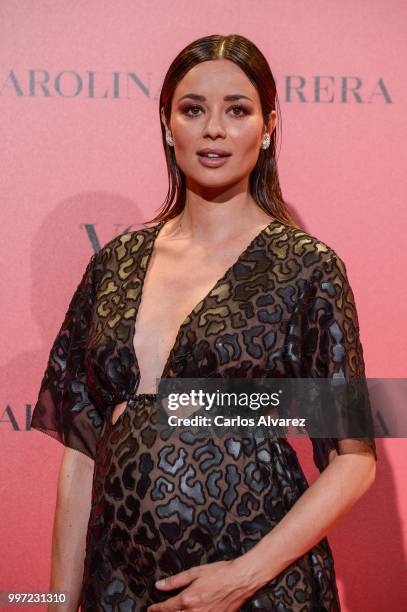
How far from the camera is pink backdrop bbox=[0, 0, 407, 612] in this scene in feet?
7.22

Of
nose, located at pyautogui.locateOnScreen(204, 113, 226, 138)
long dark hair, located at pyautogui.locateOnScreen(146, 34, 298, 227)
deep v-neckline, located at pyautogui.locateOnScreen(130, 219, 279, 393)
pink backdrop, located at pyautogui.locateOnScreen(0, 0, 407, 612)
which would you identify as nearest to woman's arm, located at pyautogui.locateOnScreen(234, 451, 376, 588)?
deep v-neckline, located at pyautogui.locateOnScreen(130, 219, 279, 393)

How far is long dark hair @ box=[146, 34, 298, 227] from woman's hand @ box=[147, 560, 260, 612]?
59cm

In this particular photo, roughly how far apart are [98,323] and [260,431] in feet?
1.04

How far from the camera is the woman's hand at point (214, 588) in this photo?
1476 millimetres

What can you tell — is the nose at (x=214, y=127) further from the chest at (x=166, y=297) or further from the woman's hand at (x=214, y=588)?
the woman's hand at (x=214, y=588)

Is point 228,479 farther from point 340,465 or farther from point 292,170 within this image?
point 292,170

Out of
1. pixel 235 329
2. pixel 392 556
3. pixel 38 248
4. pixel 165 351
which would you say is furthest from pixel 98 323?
pixel 392 556

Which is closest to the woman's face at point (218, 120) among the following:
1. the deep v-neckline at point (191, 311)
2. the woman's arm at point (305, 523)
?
the deep v-neckline at point (191, 311)

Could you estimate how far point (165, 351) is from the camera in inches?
62.9

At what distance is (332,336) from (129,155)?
2.78ft

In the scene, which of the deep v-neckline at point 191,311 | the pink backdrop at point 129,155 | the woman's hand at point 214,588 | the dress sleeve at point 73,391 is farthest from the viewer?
the pink backdrop at point 129,155

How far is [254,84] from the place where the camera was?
1.71 metres

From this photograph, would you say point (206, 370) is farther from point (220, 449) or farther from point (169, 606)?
point (169, 606)

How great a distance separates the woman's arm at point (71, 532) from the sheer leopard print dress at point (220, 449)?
0.22 ft
